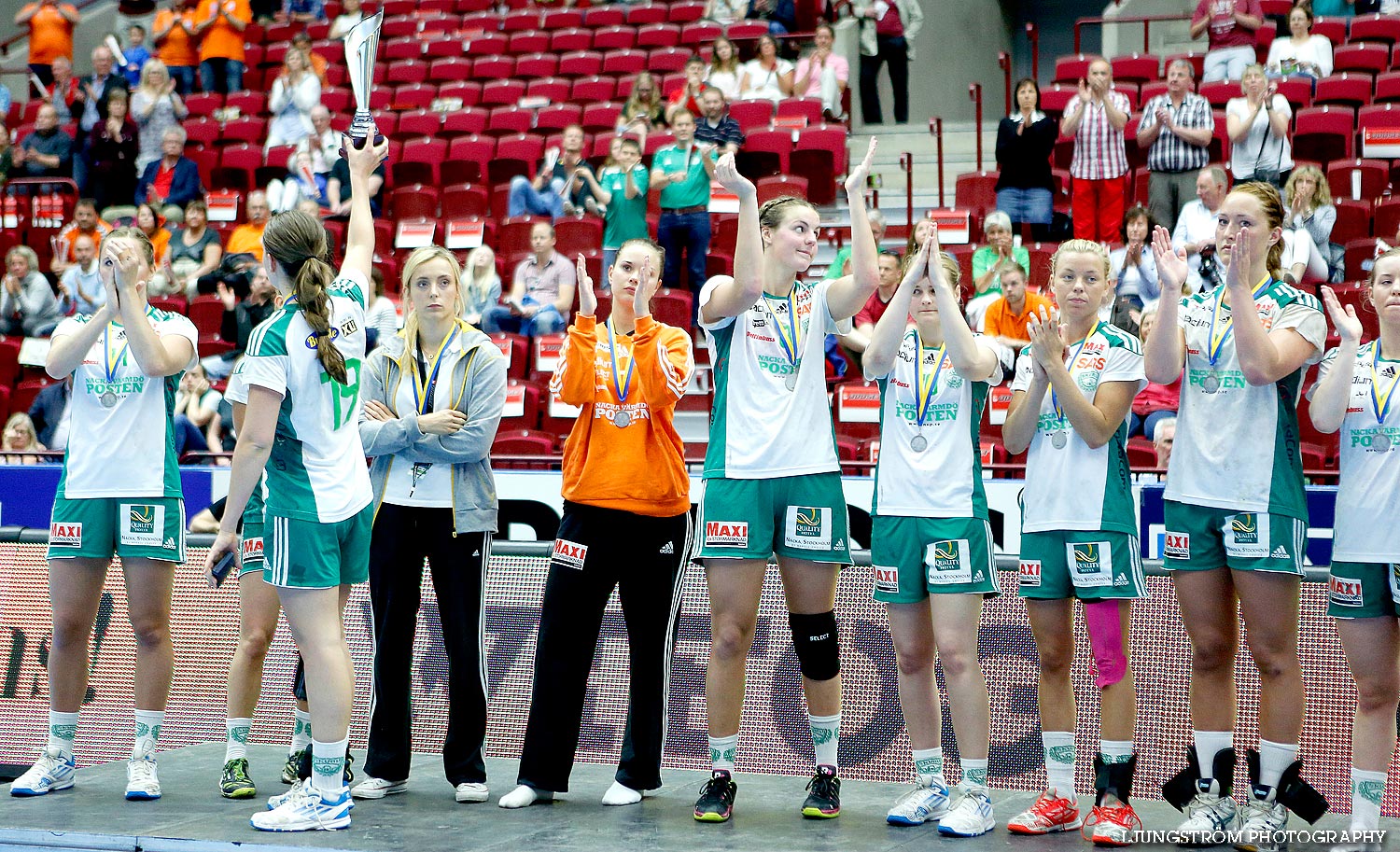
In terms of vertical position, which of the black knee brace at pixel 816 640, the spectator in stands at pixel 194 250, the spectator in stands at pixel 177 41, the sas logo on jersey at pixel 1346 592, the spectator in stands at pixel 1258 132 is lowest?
the black knee brace at pixel 816 640

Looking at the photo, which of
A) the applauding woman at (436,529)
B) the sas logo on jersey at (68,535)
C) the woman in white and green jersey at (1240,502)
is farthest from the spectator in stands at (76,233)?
the woman in white and green jersey at (1240,502)

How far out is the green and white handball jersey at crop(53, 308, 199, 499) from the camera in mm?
4973

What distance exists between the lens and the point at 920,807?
15.1 feet

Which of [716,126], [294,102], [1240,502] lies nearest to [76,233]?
[294,102]

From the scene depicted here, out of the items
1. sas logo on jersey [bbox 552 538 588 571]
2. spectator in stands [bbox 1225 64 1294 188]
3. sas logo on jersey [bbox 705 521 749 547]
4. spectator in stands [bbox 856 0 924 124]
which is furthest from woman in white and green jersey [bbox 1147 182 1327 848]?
spectator in stands [bbox 856 0 924 124]

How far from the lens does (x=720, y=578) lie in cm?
470

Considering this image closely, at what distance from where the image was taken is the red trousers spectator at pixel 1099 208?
10.5 meters

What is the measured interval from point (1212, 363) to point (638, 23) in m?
12.5

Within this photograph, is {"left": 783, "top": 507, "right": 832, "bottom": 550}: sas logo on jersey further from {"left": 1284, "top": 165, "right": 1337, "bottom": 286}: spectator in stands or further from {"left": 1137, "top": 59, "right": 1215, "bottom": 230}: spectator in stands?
{"left": 1137, "top": 59, "right": 1215, "bottom": 230}: spectator in stands

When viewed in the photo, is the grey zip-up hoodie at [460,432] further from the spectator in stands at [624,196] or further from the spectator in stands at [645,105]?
the spectator in stands at [645,105]

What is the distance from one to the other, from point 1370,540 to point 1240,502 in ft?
1.18

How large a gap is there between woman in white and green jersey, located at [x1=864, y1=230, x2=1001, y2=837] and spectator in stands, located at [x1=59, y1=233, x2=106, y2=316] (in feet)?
29.3

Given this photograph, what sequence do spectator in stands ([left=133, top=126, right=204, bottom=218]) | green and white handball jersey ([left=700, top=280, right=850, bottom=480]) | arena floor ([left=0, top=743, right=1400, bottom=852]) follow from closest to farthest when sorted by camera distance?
arena floor ([left=0, top=743, right=1400, bottom=852])
green and white handball jersey ([left=700, top=280, right=850, bottom=480])
spectator in stands ([left=133, top=126, right=204, bottom=218])

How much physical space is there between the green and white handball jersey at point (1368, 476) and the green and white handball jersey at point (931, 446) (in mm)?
1054
